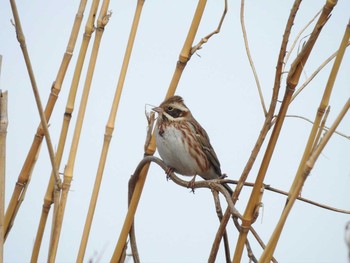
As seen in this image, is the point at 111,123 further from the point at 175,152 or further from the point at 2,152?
the point at 175,152

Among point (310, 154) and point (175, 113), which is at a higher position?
point (310, 154)

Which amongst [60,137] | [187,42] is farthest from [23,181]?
[187,42]

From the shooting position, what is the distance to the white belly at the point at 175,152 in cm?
421

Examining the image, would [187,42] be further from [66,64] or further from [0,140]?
[0,140]

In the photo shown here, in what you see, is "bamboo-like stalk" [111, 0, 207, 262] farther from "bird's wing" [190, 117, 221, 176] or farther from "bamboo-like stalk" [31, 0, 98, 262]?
"bird's wing" [190, 117, 221, 176]

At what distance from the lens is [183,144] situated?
14.4ft

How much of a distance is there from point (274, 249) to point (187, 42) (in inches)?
38.2

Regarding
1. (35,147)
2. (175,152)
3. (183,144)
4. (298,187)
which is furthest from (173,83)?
(183,144)

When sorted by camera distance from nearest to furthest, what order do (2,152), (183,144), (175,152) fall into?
(2,152), (175,152), (183,144)

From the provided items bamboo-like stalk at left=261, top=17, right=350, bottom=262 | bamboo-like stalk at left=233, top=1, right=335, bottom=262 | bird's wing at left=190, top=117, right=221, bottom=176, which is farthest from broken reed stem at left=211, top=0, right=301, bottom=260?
bird's wing at left=190, top=117, right=221, bottom=176

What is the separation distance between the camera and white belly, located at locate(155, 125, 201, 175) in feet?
13.8

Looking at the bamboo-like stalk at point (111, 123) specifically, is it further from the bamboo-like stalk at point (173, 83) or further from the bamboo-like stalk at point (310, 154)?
the bamboo-like stalk at point (310, 154)

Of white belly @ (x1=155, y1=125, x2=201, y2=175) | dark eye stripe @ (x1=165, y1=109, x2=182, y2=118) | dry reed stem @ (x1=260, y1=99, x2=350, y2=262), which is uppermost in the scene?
dry reed stem @ (x1=260, y1=99, x2=350, y2=262)

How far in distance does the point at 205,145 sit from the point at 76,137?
242cm
